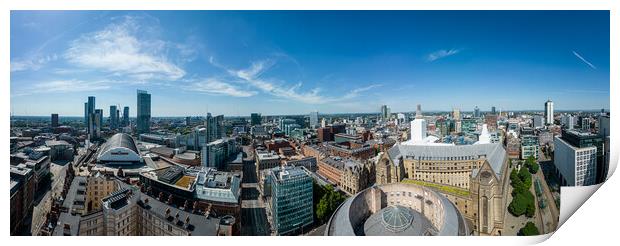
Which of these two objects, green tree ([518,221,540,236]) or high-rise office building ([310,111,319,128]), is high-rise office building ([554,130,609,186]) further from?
high-rise office building ([310,111,319,128])

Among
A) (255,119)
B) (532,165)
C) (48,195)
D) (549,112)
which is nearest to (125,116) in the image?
(48,195)

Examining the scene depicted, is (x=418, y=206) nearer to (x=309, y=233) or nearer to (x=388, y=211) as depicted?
(x=388, y=211)

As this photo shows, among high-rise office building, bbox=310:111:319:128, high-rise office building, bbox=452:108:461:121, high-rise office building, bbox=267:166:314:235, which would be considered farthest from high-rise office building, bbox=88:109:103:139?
high-rise office building, bbox=452:108:461:121

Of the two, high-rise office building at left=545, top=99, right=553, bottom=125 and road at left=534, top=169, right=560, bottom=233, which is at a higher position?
high-rise office building at left=545, top=99, right=553, bottom=125

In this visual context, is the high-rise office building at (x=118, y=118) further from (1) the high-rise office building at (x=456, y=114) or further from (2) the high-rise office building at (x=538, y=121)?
(2) the high-rise office building at (x=538, y=121)

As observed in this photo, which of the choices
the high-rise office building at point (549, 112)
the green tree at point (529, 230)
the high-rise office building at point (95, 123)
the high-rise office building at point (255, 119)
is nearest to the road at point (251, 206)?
the high-rise office building at point (255, 119)

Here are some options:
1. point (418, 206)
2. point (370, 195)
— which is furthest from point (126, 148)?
point (418, 206)
